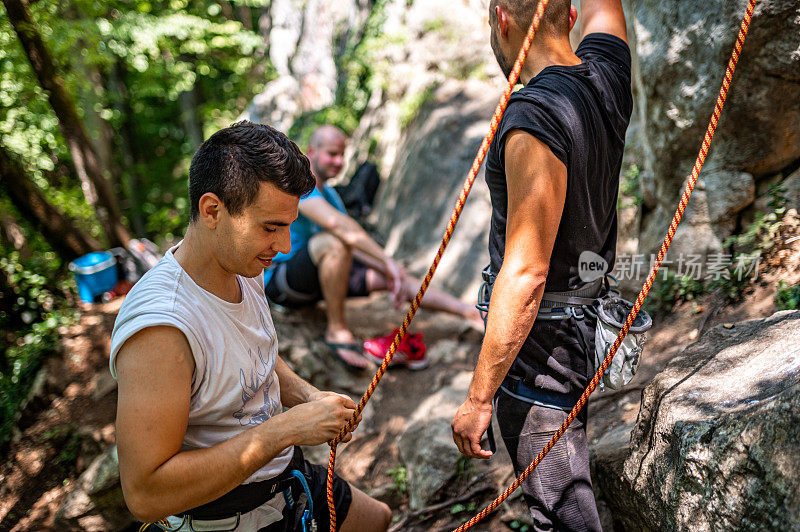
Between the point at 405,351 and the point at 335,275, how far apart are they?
0.94 meters

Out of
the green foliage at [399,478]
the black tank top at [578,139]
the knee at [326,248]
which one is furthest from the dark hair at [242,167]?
the knee at [326,248]

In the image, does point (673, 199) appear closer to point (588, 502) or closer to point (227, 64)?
point (588, 502)

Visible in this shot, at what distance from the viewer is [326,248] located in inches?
192

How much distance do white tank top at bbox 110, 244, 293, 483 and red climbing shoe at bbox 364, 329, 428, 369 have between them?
3.02 m

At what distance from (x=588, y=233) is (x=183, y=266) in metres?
1.37

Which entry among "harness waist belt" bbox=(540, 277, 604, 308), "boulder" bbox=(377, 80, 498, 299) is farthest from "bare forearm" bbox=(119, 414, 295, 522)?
"boulder" bbox=(377, 80, 498, 299)

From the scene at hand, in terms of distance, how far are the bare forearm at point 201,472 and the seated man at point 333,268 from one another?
323cm

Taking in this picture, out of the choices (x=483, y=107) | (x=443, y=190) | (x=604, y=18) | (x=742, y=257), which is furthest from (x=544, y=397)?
(x=483, y=107)

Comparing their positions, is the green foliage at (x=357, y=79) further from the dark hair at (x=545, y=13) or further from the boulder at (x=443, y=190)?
the dark hair at (x=545, y=13)

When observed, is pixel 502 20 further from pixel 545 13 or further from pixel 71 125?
pixel 71 125

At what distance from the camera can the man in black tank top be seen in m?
1.70

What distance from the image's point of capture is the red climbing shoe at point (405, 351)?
4.98m

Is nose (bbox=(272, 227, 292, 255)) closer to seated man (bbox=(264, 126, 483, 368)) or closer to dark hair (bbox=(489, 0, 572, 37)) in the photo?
dark hair (bbox=(489, 0, 572, 37))

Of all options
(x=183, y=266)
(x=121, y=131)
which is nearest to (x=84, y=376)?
(x=183, y=266)
